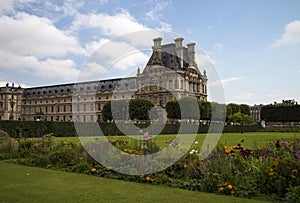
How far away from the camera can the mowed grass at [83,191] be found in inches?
215

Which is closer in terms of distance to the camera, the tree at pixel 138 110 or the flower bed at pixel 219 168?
the flower bed at pixel 219 168

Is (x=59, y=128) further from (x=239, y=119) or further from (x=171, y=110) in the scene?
(x=239, y=119)

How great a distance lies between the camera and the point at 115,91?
7225cm

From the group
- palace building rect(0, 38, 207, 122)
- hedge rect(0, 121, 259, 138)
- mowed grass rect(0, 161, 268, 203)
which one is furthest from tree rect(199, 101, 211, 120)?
mowed grass rect(0, 161, 268, 203)

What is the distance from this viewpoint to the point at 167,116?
182 ft

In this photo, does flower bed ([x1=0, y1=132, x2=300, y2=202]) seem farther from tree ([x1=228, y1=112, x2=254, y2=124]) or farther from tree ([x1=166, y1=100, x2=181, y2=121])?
tree ([x1=228, y1=112, x2=254, y2=124])

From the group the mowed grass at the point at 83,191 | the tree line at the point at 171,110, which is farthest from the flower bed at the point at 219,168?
the tree line at the point at 171,110

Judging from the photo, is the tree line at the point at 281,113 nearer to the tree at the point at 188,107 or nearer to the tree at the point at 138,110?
the tree at the point at 188,107

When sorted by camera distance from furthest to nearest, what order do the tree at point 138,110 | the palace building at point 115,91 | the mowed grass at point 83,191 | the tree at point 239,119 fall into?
the tree at point 239,119 < the palace building at point 115,91 < the tree at point 138,110 < the mowed grass at point 83,191

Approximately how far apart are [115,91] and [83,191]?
66.6 m

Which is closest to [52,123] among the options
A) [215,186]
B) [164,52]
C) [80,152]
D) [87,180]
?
[80,152]

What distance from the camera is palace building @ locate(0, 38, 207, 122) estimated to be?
190ft

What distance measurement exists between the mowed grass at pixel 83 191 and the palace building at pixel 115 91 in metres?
31.4

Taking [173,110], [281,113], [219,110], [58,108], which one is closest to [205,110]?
[173,110]
